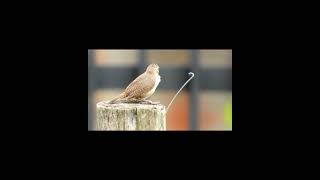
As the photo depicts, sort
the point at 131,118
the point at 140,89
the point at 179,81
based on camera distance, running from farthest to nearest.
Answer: the point at 179,81 < the point at 140,89 < the point at 131,118

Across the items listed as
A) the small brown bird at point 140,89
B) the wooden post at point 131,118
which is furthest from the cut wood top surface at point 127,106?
the small brown bird at point 140,89

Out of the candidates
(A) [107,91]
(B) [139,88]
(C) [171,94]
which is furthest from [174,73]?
(B) [139,88]

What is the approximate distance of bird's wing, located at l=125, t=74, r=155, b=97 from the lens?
470 cm

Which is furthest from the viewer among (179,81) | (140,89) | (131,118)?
(179,81)

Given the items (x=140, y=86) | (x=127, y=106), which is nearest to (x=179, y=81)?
(x=140, y=86)

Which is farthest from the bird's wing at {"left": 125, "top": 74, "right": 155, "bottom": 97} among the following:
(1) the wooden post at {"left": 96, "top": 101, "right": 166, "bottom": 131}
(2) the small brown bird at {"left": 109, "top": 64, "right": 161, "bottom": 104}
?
(1) the wooden post at {"left": 96, "top": 101, "right": 166, "bottom": 131}

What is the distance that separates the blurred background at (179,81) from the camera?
687 cm

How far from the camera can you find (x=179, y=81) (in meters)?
6.94

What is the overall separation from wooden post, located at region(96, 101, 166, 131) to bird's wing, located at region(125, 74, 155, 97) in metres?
0.30

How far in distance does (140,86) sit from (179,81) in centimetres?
224

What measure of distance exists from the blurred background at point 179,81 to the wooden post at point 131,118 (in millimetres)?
2360

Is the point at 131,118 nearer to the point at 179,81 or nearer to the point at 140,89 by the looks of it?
the point at 140,89

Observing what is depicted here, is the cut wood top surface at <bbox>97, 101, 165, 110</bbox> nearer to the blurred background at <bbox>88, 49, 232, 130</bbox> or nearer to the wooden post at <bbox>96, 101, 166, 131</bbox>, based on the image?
the wooden post at <bbox>96, 101, 166, 131</bbox>

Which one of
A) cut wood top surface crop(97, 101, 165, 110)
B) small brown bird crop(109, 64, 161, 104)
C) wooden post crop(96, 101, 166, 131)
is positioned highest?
small brown bird crop(109, 64, 161, 104)
